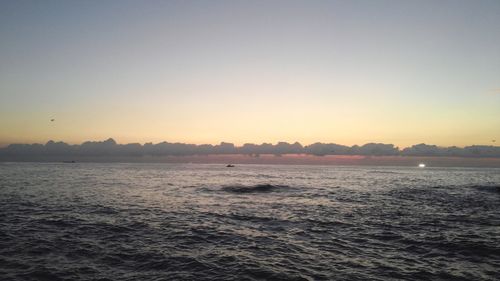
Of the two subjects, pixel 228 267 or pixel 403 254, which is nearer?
pixel 228 267

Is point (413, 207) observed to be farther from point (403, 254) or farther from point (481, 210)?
point (403, 254)

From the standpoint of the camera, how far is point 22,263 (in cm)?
1614

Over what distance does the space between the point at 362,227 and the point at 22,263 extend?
23.5 meters

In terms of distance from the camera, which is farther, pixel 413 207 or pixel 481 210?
pixel 413 207

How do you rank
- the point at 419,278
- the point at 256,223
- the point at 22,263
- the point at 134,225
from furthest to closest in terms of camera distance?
the point at 256,223, the point at 134,225, the point at 22,263, the point at 419,278

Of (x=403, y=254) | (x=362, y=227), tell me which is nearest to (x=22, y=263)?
(x=403, y=254)

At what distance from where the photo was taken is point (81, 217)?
2966 centimetres

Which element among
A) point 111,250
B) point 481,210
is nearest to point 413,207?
point 481,210

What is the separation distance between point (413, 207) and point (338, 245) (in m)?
24.5

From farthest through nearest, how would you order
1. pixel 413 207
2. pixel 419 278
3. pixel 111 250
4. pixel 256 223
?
pixel 413 207 < pixel 256 223 < pixel 111 250 < pixel 419 278

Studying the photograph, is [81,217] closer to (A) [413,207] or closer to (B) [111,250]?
(B) [111,250]

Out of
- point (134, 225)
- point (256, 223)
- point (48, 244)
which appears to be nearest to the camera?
point (48, 244)

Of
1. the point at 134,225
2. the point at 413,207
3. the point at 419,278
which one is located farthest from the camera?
the point at 413,207

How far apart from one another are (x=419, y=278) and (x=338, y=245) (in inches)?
248
